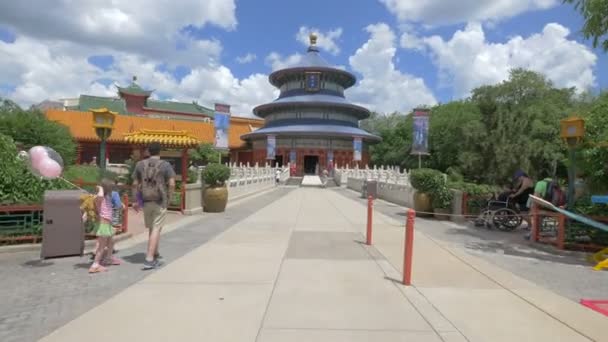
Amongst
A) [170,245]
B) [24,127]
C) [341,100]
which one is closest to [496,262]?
[170,245]

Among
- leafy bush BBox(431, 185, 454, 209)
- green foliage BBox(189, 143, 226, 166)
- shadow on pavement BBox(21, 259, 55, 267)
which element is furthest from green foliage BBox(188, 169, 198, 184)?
green foliage BBox(189, 143, 226, 166)

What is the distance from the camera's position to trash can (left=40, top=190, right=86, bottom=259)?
22.0ft

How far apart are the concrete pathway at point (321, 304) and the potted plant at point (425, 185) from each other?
6.69 meters

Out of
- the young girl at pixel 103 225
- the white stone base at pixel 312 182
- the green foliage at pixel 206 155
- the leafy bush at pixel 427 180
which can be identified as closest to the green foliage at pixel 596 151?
the leafy bush at pixel 427 180

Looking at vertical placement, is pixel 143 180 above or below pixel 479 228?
above

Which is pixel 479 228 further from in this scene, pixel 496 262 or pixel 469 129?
pixel 469 129

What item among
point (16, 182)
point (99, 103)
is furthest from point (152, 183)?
point (99, 103)

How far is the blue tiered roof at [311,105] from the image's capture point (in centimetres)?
4988

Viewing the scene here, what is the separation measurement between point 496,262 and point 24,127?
878 inches

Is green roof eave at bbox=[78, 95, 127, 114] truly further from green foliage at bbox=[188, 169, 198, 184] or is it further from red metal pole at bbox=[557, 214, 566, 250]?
red metal pole at bbox=[557, 214, 566, 250]

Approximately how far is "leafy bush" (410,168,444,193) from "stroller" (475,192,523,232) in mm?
2277

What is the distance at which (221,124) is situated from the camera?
30.0 meters

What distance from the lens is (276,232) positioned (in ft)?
33.7

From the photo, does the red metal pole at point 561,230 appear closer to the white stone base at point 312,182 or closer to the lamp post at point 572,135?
the lamp post at point 572,135
